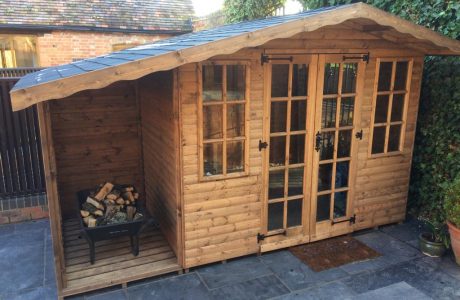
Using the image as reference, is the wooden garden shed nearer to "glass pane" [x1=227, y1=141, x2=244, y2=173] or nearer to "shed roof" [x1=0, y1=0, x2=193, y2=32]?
"glass pane" [x1=227, y1=141, x2=244, y2=173]

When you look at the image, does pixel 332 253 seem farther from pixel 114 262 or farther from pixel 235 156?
pixel 114 262

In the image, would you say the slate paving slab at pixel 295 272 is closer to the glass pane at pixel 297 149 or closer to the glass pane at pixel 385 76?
the glass pane at pixel 297 149

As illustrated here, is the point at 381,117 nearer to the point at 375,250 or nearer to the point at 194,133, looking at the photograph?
the point at 375,250

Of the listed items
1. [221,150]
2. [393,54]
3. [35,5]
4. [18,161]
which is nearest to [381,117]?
[393,54]

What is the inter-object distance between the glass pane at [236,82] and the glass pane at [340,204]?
6.50 ft

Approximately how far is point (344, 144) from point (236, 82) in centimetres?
172

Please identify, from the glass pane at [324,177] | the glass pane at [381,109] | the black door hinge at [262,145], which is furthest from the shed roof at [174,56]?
the glass pane at [324,177]

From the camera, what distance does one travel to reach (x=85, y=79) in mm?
2936

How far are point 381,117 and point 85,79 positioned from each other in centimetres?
370

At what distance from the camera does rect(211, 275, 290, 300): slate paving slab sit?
150 inches

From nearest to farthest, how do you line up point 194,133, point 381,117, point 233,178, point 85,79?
point 85,79 → point 194,133 → point 233,178 → point 381,117

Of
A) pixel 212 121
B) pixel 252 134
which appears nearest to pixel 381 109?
pixel 252 134

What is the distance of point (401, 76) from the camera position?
489cm

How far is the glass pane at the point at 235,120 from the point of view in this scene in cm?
408
